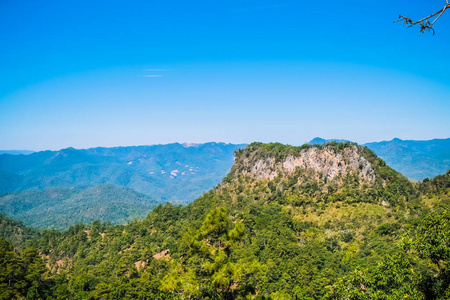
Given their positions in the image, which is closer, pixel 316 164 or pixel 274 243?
pixel 274 243

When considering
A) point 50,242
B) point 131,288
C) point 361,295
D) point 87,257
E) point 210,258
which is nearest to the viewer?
point 361,295

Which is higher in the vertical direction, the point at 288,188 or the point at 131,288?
the point at 288,188

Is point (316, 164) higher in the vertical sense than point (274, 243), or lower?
higher

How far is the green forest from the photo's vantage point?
66.6 feet

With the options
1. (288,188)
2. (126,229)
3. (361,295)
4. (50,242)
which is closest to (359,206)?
(288,188)

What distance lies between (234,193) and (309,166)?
35576mm

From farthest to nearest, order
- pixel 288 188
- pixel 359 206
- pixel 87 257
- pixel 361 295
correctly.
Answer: pixel 288 188, pixel 87 257, pixel 359 206, pixel 361 295

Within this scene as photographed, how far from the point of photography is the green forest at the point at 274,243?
2031 centimetres

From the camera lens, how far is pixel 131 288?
55.1 m

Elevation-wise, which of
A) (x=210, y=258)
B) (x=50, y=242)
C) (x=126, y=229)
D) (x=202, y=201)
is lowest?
(x=50, y=242)

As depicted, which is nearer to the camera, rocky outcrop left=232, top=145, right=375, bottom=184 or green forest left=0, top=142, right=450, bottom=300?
green forest left=0, top=142, right=450, bottom=300

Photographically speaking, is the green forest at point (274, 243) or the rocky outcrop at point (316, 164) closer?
the green forest at point (274, 243)

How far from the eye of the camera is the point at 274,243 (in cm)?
7825

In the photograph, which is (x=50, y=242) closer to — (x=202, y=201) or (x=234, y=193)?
(x=202, y=201)
